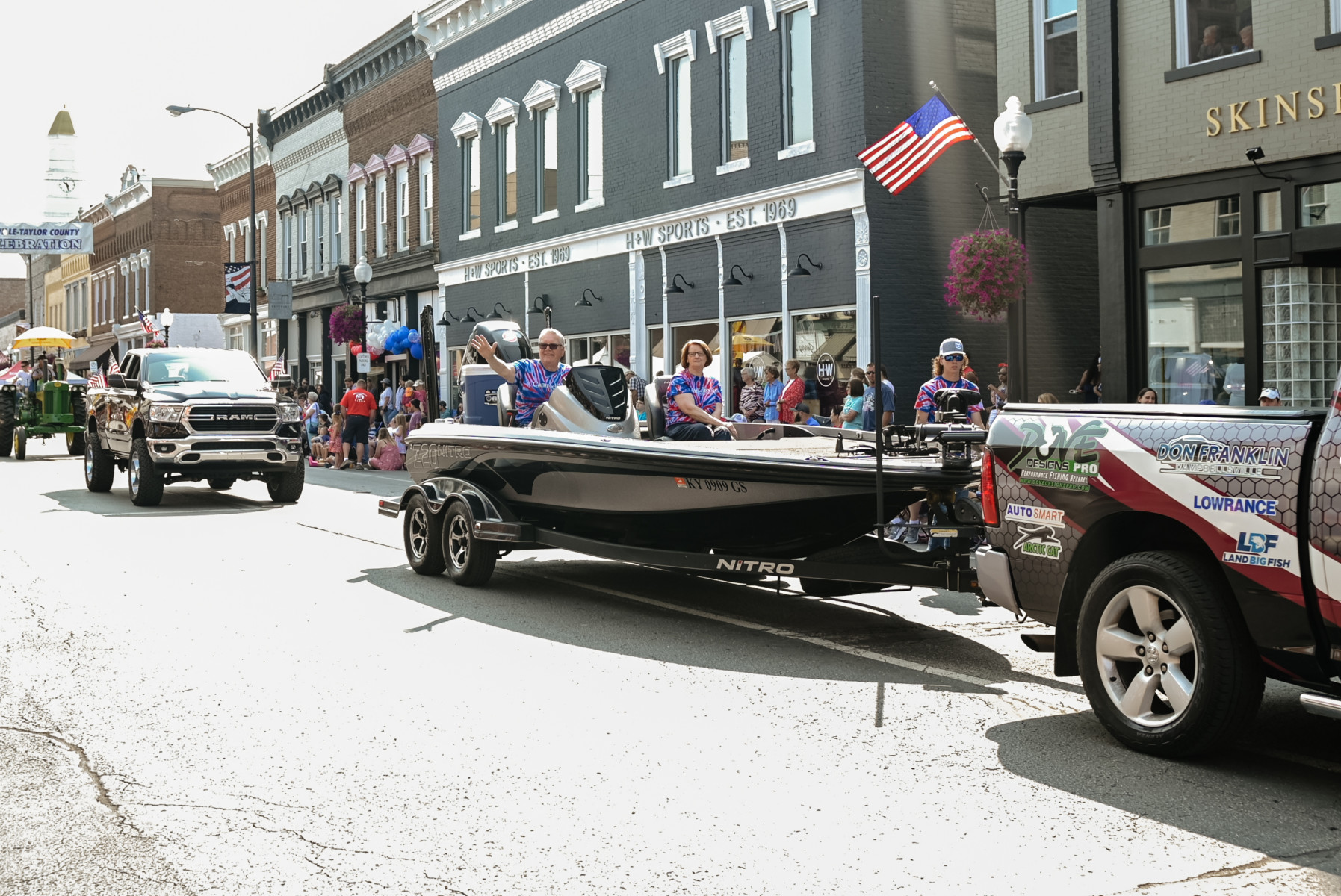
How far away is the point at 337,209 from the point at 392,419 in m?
18.5

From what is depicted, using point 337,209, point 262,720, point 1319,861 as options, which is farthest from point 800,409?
point 337,209

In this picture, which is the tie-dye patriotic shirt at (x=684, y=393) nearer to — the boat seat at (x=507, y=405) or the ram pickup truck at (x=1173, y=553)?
the boat seat at (x=507, y=405)

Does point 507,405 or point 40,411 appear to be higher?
point 40,411

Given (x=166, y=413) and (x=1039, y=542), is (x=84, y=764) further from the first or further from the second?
(x=166, y=413)

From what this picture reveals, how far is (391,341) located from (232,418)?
62.8 ft

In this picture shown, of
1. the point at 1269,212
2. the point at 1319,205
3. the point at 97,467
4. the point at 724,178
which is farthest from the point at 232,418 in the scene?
the point at 1319,205

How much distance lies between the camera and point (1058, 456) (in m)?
6.19

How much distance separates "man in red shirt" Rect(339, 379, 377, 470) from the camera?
2669cm

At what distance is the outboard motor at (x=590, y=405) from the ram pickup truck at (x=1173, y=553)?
4446 millimetres

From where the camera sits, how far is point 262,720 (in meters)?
6.48

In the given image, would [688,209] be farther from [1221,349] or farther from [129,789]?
[129,789]

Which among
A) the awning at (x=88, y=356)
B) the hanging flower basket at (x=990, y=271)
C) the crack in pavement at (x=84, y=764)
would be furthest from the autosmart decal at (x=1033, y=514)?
the awning at (x=88, y=356)

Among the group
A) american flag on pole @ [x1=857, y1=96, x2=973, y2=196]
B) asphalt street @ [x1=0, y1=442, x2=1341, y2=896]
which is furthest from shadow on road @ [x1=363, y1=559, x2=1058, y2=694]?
american flag on pole @ [x1=857, y1=96, x2=973, y2=196]

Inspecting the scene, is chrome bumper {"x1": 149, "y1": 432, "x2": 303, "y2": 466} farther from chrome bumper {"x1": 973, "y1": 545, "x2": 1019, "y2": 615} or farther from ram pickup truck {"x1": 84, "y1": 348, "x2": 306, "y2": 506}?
chrome bumper {"x1": 973, "y1": 545, "x2": 1019, "y2": 615}
